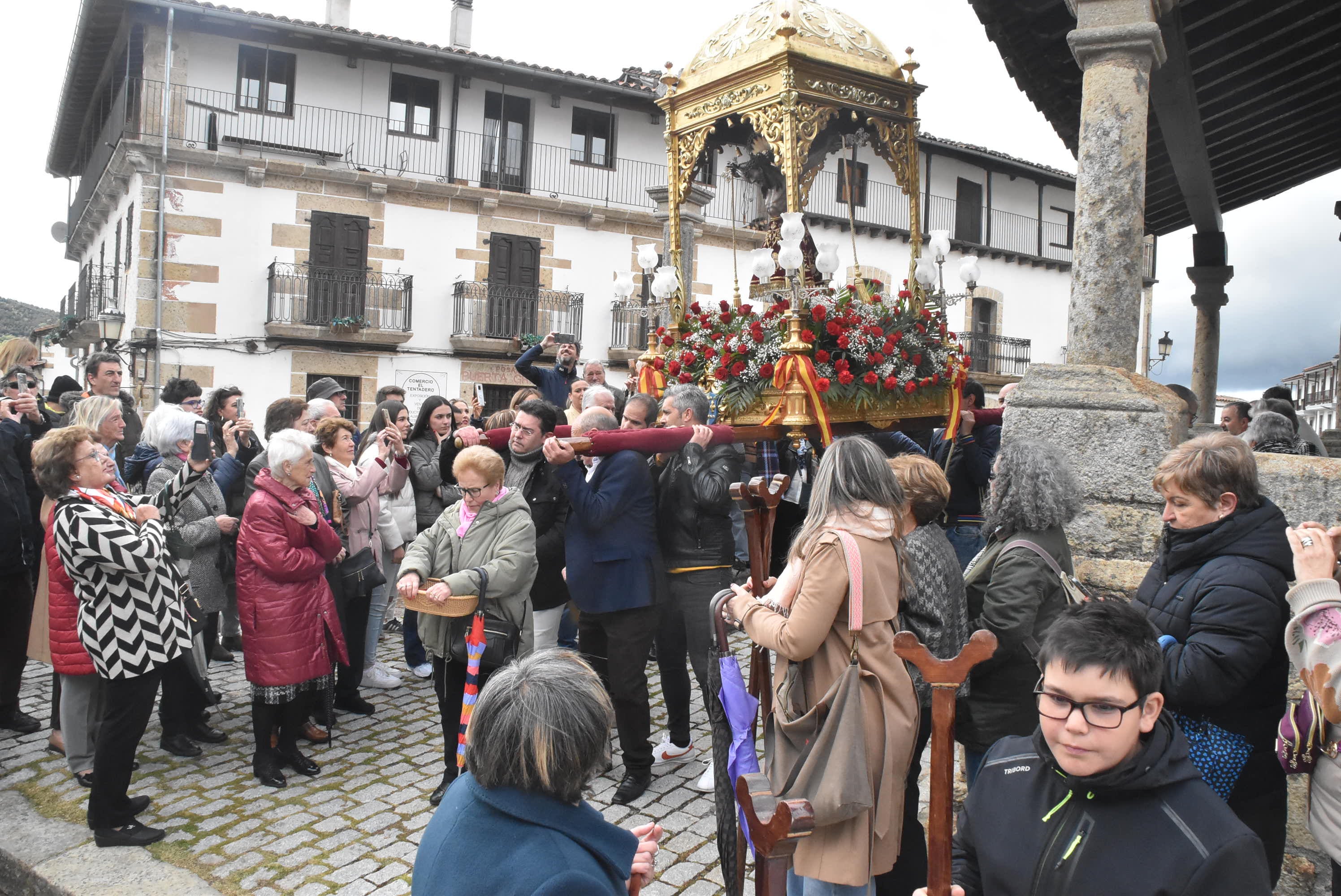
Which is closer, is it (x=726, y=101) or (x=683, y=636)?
(x=683, y=636)

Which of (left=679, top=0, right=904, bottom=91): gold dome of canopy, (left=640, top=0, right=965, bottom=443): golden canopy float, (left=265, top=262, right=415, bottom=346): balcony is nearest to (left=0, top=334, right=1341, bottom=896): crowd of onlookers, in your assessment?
(left=640, top=0, right=965, bottom=443): golden canopy float

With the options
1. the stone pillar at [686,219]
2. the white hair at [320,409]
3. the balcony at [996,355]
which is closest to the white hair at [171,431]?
the white hair at [320,409]

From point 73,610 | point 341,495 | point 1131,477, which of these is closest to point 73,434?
point 73,610

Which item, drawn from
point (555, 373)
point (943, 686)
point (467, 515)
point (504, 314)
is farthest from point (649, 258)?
point (504, 314)

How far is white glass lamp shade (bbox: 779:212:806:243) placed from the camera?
5402 mm

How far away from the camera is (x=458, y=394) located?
17969 millimetres

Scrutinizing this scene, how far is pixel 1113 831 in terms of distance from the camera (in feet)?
5.43

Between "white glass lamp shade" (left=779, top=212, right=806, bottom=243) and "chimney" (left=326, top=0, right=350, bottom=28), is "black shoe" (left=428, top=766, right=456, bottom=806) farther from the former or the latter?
"chimney" (left=326, top=0, right=350, bottom=28)

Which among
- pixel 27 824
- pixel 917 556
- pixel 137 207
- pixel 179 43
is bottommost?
pixel 27 824

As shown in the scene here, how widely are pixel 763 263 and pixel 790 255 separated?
0.47 m

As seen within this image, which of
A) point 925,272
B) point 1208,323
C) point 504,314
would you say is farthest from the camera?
point 504,314

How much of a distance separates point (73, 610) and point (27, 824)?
897 millimetres

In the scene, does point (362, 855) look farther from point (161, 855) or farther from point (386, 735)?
point (386, 735)

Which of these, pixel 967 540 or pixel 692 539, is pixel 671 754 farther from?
pixel 967 540
